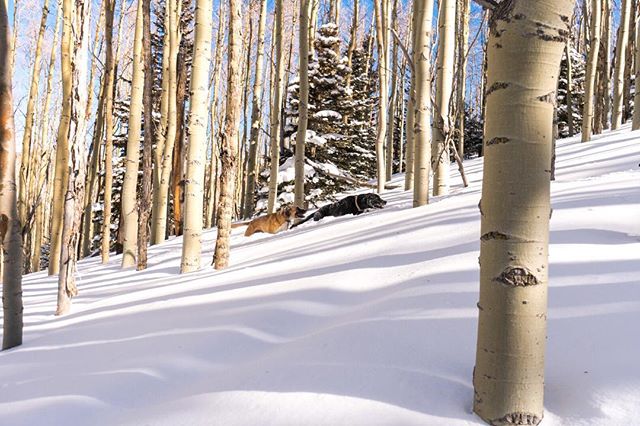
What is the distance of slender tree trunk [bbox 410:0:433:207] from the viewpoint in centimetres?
Result: 503

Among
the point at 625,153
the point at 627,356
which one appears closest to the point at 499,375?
the point at 627,356

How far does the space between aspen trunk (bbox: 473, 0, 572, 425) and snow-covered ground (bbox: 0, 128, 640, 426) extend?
0.15 m

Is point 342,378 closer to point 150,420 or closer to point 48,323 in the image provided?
point 150,420

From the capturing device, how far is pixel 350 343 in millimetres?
1773

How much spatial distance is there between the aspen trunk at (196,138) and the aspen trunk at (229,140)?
0.92 ft

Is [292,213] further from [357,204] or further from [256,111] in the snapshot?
[256,111]

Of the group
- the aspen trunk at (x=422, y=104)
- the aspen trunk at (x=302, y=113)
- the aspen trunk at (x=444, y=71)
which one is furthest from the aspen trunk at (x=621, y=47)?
the aspen trunk at (x=422, y=104)

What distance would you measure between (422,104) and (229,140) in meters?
2.32

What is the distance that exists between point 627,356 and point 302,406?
1063mm

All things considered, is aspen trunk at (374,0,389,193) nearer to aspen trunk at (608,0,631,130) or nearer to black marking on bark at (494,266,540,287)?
aspen trunk at (608,0,631,130)

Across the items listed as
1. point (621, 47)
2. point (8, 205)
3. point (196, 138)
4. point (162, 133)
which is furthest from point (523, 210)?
point (621, 47)

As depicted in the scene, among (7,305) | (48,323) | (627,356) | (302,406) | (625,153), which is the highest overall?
(625,153)

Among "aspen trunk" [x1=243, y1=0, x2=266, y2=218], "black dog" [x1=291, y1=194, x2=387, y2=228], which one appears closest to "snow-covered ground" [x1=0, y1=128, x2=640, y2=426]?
"black dog" [x1=291, y1=194, x2=387, y2=228]

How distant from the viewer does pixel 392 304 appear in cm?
204
